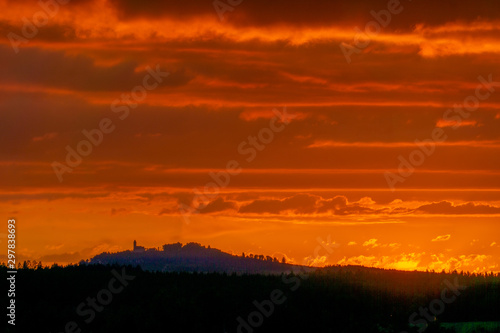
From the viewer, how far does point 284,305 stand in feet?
383

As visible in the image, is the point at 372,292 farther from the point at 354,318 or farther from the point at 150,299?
the point at 150,299

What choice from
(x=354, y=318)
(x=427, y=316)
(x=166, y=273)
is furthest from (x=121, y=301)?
(x=427, y=316)

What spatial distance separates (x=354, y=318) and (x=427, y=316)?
29.3 feet

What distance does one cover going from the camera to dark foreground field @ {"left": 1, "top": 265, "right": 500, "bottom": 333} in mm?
107500

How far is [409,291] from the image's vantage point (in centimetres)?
11869

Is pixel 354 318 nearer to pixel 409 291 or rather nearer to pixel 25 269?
pixel 409 291

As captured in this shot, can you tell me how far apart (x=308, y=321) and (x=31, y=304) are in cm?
3792

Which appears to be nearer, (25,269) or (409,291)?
(409,291)

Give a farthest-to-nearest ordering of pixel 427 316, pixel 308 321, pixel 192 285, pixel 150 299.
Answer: pixel 192 285 < pixel 150 299 < pixel 308 321 < pixel 427 316

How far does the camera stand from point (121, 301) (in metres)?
127

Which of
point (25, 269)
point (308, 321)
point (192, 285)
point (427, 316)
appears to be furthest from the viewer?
point (25, 269)

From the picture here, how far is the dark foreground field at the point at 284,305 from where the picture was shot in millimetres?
107500

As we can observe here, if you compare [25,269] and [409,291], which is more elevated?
[25,269]

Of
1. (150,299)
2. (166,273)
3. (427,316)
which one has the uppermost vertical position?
(166,273)
